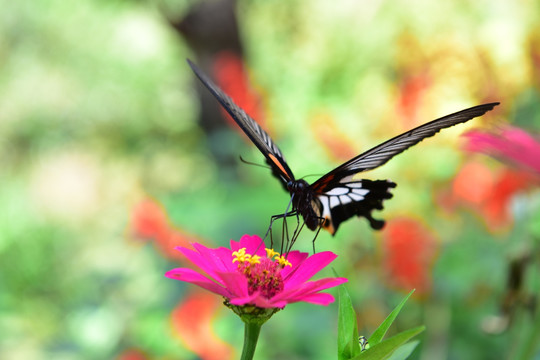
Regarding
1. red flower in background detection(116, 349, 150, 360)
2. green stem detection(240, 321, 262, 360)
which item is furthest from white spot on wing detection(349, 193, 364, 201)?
red flower in background detection(116, 349, 150, 360)

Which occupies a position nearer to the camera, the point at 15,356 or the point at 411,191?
the point at 411,191

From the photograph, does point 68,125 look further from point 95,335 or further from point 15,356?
point 95,335

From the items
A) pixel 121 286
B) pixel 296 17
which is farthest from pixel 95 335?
pixel 296 17

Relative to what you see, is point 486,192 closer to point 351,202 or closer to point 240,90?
point 351,202

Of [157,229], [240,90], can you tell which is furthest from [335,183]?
[240,90]

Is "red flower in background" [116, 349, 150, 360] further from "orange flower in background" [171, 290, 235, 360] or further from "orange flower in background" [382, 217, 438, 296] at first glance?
"orange flower in background" [382, 217, 438, 296]

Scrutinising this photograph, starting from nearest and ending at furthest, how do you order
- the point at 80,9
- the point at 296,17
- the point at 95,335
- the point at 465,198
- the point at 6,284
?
the point at 465,198 < the point at 95,335 < the point at 6,284 < the point at 296,17 < the point at 80,9

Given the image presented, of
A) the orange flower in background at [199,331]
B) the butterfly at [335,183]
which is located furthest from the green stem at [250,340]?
the orange flower in background at [199,331]
